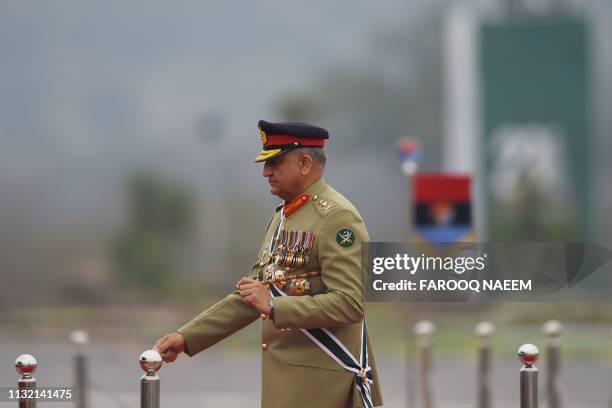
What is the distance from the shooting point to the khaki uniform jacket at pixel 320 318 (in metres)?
5.31

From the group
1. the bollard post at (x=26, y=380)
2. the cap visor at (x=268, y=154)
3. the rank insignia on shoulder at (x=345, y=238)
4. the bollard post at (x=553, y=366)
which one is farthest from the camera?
the bollard post at (x=553, y=366)

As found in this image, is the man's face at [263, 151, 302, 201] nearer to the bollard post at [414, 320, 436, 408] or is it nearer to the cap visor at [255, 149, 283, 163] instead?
the cap visor at [255, 149, 283, 163]

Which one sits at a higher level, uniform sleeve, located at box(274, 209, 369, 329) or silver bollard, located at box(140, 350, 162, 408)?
uniform sleeve, located at box(274, 209, 369, 329)

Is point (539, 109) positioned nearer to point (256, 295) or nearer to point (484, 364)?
point (484, 364)

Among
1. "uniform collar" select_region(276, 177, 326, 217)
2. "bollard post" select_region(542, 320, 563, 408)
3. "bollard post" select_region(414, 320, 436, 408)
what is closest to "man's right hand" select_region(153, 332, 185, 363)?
"uniform collar" select_region(276, 177, 326, 217)

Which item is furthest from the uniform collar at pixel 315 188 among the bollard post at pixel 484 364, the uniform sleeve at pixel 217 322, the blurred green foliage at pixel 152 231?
the blurred green foliage at pixel 152 231

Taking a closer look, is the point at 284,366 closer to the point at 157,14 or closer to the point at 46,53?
the point at 46,53

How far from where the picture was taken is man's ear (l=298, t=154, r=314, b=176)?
18.5 feet

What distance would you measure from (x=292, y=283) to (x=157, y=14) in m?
61.1

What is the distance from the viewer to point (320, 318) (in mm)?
5301

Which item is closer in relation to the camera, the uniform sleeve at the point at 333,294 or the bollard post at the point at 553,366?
the uniform sleeve at the point at 333,294

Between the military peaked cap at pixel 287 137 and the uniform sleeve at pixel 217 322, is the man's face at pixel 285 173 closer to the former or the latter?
the military peaked cap at pixel 287 137

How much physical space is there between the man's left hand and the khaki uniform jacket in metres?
0.05

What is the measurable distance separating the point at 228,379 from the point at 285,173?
1215 cm
